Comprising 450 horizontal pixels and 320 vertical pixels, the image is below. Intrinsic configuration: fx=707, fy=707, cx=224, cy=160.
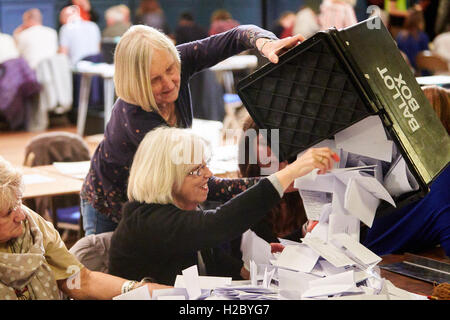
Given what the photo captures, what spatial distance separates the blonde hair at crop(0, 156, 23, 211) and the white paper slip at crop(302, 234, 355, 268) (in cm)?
73

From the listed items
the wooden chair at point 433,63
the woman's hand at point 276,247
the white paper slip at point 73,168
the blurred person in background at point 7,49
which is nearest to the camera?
the woman's hand at point 276,247

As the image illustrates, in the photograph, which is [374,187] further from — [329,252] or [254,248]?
[254,248]

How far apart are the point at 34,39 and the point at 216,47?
6.69 metres

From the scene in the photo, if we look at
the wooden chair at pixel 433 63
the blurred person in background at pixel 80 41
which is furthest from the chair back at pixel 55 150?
the wooden chair at pixel 433 63

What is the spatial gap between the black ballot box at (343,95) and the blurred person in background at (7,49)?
20.8 ft

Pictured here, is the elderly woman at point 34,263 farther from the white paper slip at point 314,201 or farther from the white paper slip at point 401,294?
the white paper slip at point 401,294

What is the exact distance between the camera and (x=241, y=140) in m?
2.11

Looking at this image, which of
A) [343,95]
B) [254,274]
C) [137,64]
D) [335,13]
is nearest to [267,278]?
[254,274]

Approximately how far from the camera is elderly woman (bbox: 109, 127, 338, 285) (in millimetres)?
1706

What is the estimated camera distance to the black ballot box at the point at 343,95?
5.62 ft

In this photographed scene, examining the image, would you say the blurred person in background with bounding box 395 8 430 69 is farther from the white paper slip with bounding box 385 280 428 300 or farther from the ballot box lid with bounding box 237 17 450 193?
the white paper slip with bounding box 385 280 428 300

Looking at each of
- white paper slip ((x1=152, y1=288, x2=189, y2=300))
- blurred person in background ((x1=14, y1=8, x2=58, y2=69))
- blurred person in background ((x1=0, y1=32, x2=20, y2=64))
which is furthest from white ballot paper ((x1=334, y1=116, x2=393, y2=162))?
blurred person in background ((x1=14, y1=8, x2=58, y2=69))
